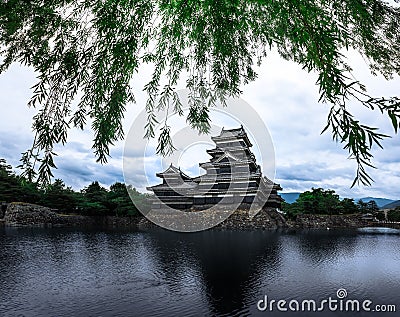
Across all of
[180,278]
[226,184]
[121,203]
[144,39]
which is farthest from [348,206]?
[144,39]

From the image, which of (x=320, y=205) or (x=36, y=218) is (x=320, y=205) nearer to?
(x=320, y=205)

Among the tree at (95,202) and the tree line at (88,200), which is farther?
the tree at (95,202)

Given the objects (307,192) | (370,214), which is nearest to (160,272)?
(307,192)

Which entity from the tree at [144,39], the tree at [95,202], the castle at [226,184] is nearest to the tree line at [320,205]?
the castle at [226,184]

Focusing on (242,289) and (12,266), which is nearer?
(242,289)

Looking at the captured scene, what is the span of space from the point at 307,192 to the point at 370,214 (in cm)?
630

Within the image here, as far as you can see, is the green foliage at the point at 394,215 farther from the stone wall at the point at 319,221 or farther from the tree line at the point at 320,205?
the stone wall at the point at 319,221

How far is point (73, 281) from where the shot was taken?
7.98 m

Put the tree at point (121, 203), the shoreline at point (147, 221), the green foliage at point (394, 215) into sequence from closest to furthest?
the shoreline at point (147, 221)
the tree at point (121, 203)
the green foliage at point (394, 215)

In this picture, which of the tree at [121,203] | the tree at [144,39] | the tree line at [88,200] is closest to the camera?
the tree at [144,39]

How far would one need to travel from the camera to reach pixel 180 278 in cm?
854

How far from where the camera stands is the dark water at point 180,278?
6.13m

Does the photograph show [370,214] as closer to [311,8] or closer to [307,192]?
[307,192]

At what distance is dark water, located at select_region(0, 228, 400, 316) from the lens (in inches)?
241
